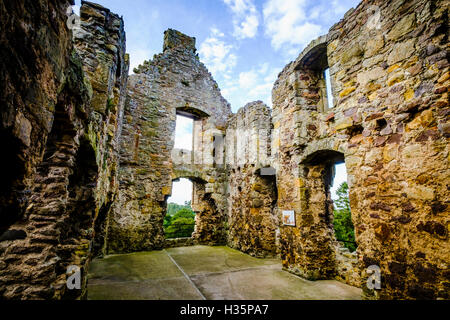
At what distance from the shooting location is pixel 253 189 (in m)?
6.27

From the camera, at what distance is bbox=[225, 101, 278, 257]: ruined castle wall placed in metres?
6.05

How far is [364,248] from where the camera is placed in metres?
3.06

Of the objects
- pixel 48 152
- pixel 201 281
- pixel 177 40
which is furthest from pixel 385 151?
pixel 177 40

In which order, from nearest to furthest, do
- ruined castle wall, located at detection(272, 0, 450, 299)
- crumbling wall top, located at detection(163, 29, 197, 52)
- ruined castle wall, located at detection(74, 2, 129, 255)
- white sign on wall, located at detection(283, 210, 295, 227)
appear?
ruined castle wall, located at detection(272, 0, 450, 299), ruined castle wall, located at detection(74, 2, 129, 255), white sign on wall, located at detection(283, 210, 295, 227), crumbling wall top, located at detection(163, 29, 197, 52)

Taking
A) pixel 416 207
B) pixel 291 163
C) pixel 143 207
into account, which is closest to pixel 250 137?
pixel 291 163

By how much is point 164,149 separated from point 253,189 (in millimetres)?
3185

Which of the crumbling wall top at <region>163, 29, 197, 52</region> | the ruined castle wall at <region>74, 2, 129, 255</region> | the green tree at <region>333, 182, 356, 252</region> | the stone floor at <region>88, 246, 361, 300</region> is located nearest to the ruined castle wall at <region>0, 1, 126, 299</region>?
the ruined castle wall at <region>74, 2, 129, 255</region>

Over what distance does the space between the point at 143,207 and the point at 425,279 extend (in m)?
6.26

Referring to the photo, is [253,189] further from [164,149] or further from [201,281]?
[164,149]

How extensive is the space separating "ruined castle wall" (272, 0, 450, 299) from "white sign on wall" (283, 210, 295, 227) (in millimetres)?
148

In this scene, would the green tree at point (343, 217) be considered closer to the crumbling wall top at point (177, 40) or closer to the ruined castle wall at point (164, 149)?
the ruined castle wall at point (164, 149)

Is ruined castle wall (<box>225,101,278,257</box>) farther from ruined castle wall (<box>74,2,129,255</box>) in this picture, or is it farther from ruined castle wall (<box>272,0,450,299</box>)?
ruined castle wall (<box>74,2,129,255</box>)

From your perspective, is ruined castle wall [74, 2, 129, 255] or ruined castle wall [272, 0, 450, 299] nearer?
ruined castle wall [272, 0, 450, 299]
